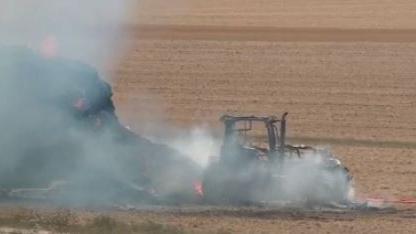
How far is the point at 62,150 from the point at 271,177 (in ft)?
16.4

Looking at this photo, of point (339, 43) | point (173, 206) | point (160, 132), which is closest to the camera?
point (173, 206)

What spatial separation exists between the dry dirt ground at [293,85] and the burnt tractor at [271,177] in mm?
1159

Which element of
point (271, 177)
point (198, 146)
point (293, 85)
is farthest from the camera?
point (293, 85)

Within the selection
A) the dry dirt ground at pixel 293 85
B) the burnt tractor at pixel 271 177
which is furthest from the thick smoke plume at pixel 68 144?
the dry dirt ground at pixel 293 85

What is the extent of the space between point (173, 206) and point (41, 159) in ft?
11.3

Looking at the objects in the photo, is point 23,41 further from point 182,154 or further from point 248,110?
point 248,110

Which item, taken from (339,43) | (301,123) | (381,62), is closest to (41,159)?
(301,123)

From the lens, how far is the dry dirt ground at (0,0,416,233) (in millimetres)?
29156

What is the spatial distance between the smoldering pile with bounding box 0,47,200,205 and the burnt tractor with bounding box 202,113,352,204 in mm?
1030

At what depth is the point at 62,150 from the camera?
31578 millimetres

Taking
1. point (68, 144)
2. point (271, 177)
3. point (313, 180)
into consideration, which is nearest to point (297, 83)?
point (68, 144)

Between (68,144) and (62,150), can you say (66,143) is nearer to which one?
(68,144)

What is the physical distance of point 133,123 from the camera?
36906mm

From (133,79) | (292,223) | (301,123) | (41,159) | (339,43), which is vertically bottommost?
(292,223)
